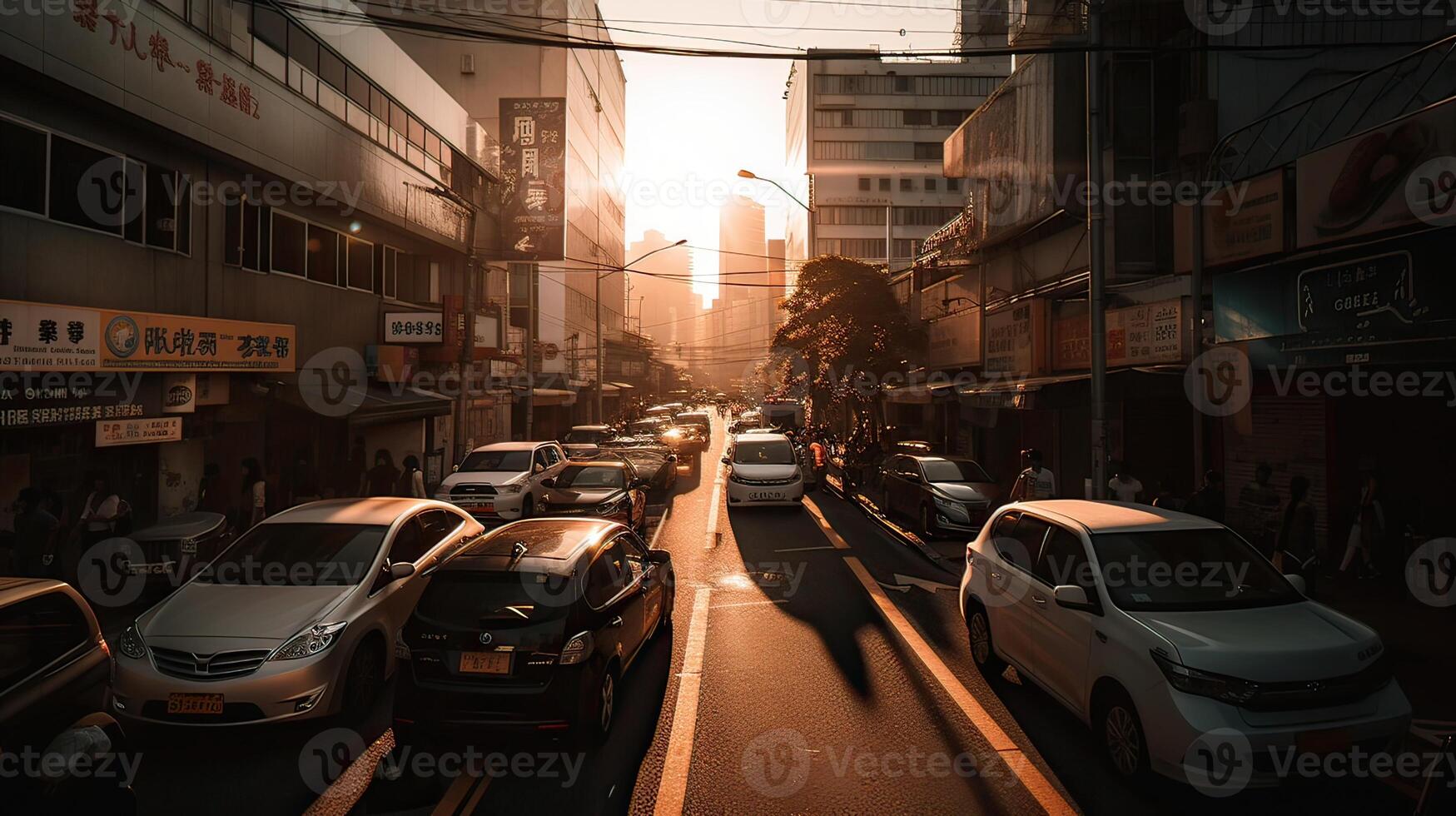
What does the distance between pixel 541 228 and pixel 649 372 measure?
246 ft

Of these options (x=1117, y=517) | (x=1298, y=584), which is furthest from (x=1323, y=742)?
(x=1117, y=517)

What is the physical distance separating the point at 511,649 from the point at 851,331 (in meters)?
28.7

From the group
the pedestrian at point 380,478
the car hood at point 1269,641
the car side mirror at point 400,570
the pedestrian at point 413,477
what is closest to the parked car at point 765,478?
the pedestrian at point 413,477

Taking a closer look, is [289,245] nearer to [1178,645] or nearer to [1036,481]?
[1036,481]

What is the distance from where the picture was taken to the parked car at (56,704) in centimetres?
401

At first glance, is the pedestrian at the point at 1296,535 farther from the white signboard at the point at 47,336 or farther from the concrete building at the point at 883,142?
the concrete building at the point at 883,142

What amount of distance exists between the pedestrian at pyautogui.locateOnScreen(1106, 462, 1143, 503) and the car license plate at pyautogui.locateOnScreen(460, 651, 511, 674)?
10.0 meters

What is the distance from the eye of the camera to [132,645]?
251 inches

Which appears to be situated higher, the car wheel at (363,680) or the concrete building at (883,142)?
the concrete building at (883,142)

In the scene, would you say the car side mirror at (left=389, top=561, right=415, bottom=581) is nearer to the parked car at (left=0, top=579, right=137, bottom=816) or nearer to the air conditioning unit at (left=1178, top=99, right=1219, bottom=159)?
the parked car at (left=0, top=579, right=137, bottom=816)

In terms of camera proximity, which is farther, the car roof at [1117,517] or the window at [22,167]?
the window at [22,167]

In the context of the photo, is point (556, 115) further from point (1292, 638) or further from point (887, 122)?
point (887, 122)

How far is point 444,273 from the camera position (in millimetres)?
29000

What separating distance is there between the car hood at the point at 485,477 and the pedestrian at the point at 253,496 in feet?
12.1
